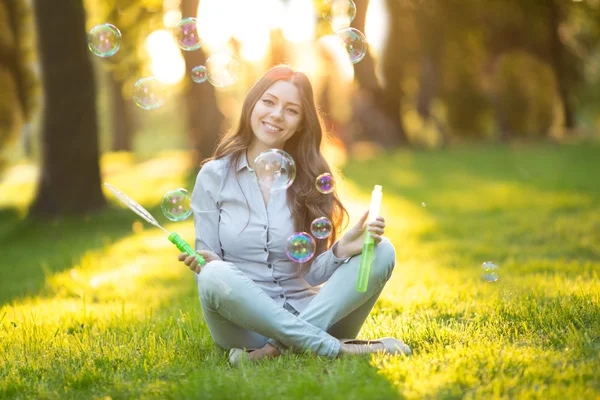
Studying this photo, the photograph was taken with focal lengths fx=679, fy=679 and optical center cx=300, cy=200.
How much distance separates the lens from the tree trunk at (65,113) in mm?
9523

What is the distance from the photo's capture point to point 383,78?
65.8 ft

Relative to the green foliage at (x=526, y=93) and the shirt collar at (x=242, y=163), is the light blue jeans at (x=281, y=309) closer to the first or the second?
the shirt collar at (x=242, y=163)

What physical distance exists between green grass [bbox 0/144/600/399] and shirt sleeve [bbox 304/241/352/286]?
437mm

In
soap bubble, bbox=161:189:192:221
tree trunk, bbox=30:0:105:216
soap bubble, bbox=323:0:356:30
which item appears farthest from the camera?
tree trunk, bbox=30:0:105:216

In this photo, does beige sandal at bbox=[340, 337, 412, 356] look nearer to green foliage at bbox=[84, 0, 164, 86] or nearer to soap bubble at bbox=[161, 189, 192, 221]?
soap bubble at bbox=[161, 189, 192, 221]

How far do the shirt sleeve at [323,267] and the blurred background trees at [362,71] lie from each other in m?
6.08

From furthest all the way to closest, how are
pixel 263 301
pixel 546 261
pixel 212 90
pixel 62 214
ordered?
pixel 212 90 < pixel 62 214 < pixel 546 261 < pixel 263 301

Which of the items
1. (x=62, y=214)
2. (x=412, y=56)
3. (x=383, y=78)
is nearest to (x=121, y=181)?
(x=62, y=214)

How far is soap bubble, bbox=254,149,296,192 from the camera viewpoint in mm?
3490

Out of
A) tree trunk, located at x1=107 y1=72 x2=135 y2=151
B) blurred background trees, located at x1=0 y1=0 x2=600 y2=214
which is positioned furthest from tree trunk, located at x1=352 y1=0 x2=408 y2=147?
tree trunk, located at x1=107 y1=72 x2=135 y2=151

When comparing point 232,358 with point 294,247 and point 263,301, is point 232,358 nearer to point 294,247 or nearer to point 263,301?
point 263,301

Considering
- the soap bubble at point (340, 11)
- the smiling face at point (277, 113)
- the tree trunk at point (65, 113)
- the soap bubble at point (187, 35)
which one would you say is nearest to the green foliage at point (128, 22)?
the tree trunk at point (65, 113)

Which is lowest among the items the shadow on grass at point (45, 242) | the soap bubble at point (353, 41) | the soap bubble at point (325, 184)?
the shadow on grass at point (45, 242)

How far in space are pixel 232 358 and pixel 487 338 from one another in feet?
4.09
